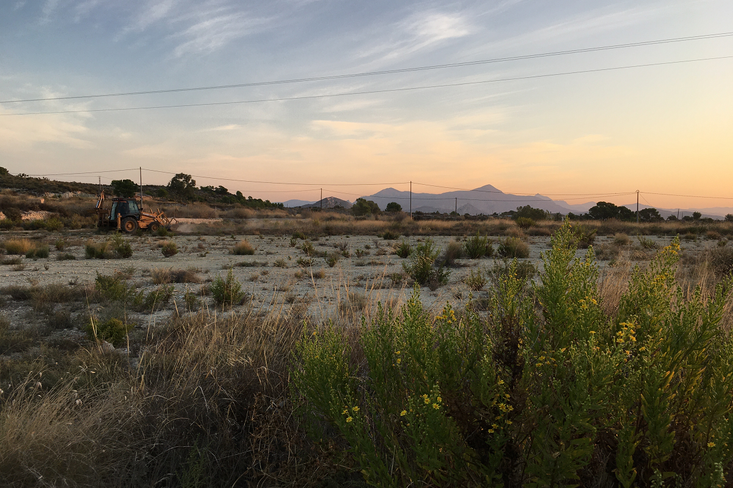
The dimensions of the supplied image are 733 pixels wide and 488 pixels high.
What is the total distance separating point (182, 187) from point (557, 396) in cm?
8155

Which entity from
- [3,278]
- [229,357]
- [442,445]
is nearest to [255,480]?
[229,357]

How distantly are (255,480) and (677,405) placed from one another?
7.96 ft

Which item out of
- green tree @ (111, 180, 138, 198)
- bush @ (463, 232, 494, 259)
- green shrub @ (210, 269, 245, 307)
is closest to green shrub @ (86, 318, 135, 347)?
green shrub @ (210, 269, 245, 307)

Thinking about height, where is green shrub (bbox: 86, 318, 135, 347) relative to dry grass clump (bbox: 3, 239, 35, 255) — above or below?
below

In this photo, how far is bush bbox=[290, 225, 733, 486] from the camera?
1.70 metres

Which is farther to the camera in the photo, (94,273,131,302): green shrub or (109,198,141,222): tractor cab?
(109,198,141,222): tractor cab

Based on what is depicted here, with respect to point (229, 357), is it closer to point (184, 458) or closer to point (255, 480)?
point (184, 458)

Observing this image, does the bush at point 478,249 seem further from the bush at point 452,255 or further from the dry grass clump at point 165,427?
the dry grass clump at point 165,427

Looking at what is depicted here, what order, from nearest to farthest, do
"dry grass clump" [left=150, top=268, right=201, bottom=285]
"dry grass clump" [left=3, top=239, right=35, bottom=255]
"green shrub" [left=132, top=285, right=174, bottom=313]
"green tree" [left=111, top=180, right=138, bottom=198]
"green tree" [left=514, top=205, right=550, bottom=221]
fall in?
"green shrub" [left=132, top=285, right=174, bottom=313] → "dry grass clump" [left=150, top=268, right=201, bottom=285] → "dry grass clump" [left=3, top=239, right=35, bottom=255] → "green tree" [left=514, top=205, right=550, bottom=221] → "green tree" [left=111, top=180, right=138, bottom=198]

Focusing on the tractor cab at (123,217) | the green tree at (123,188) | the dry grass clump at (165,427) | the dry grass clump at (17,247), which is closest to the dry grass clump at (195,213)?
the green tree at (123,188)

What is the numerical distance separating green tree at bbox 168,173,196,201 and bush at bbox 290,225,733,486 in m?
78.6

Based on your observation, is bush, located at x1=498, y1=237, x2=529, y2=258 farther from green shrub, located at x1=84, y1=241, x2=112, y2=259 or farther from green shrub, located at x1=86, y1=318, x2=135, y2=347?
green shrub, located at x1=84, y1=241, x2=112, y2=259

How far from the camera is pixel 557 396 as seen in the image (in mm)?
1681

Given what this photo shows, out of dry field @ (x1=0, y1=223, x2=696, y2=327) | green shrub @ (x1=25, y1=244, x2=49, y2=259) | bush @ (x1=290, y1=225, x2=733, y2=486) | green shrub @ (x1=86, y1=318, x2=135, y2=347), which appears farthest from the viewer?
green shrub @ (x1=25, y1=244, x2=49, y2=259)
